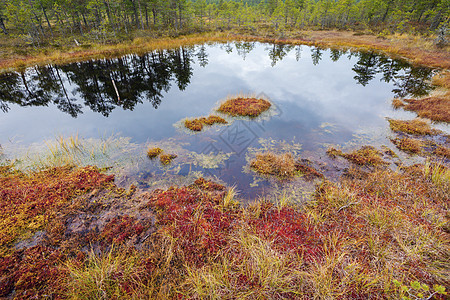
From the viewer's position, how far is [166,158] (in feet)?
33.4

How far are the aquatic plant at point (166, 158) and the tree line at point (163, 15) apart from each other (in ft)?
132

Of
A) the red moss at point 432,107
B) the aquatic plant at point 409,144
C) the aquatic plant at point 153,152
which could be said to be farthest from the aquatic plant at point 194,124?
the red moss at point 432,107

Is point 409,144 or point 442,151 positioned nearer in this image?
point 442,151

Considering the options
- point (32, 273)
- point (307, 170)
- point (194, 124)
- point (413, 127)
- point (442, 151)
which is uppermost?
point (413, 127)

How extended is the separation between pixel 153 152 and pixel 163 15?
53.9 meters

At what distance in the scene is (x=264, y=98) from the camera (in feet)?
55.9

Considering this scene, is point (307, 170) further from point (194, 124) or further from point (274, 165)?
point (194, 124)

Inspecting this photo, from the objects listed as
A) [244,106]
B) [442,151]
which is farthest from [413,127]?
[244,106]

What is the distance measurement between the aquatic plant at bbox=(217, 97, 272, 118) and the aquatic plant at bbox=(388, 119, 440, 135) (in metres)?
8.84

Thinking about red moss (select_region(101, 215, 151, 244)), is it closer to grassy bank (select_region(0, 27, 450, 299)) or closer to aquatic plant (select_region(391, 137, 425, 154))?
grassy bank (select_region(0, 27, 450, 299))

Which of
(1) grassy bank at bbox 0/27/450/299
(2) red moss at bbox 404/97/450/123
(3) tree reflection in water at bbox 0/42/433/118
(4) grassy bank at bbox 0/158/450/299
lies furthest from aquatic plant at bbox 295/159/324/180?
(3) tree reflection in water at bbox 0/42/433/118

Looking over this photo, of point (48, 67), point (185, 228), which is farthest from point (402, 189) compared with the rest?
point (48, 67)

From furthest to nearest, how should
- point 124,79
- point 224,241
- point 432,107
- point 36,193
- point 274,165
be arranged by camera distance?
point 124,79, point 432,107, point 274,165, point 36,193, point 224,241

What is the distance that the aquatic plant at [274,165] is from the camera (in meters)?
9.30
